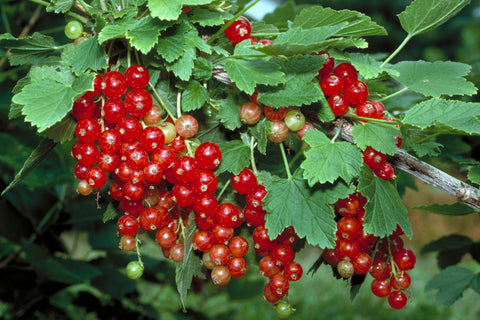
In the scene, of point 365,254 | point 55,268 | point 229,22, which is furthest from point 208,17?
point 55,268

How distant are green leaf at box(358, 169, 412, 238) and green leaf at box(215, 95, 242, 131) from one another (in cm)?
22

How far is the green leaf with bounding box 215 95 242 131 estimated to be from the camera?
0.70 m

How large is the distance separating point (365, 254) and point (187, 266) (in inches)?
12.1

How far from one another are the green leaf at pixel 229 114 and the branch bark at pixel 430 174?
4 centimetres

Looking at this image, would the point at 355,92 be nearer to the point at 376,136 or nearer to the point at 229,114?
the point at 376,136

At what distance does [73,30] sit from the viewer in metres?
0.70

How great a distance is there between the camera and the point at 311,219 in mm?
666

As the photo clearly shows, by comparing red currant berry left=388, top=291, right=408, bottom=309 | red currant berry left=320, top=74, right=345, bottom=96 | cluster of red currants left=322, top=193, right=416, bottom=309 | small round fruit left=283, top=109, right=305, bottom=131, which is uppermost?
red currant berry left=320, top=74, right=345, bottom=96

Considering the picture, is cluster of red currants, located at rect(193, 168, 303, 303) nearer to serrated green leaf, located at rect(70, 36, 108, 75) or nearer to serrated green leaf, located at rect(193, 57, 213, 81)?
serrated green leaf, located at rect(193, 57, 213, 81)

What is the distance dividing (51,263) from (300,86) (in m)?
0.80

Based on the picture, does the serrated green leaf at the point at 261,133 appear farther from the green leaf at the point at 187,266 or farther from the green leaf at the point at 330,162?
the green leaf at the point at 187,266

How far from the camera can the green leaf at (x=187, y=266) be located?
2.32ft

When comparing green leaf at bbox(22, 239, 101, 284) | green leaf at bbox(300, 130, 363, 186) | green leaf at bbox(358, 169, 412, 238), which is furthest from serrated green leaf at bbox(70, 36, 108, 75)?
green leaf at bbox(22, 239, 101, 284)

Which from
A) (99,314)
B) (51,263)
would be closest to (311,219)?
(51,263)
